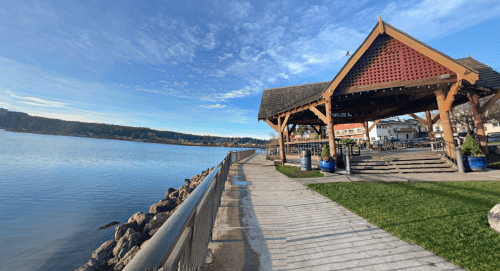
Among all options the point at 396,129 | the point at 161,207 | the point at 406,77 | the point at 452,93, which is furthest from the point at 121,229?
the point at 396,129

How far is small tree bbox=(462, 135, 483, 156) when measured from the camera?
9.18 m

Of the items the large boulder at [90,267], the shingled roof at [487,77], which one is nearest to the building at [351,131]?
the shingled roof at [487,77]

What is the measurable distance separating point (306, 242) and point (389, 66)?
11.4 m

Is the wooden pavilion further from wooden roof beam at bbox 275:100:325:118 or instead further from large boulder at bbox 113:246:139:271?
large boulder at bbox 113:246:139:271

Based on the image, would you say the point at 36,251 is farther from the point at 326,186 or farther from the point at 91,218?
the point at 326,186

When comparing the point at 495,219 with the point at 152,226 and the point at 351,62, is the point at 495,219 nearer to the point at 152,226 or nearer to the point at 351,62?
the point at 152,226

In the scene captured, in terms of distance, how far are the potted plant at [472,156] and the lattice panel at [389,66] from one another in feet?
12.4

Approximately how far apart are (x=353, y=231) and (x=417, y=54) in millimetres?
11567

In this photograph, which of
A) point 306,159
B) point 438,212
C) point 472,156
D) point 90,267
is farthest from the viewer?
point 306,159

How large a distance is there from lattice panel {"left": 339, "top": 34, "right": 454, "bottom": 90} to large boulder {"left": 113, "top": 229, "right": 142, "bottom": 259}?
12.1 meters

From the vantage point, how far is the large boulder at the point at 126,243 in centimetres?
600

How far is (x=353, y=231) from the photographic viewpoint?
3.93m

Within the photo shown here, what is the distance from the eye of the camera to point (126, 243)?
20.3 ft

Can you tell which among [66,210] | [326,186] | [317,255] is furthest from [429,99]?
[66,210]
